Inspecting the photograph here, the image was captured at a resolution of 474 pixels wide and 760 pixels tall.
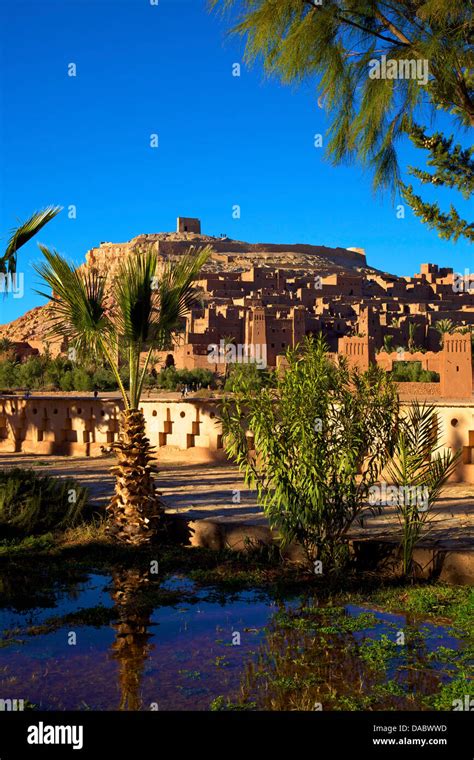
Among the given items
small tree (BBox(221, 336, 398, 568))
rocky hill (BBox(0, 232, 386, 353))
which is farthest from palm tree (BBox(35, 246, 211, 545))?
rocky hill (BBox(0, 232, 386, 353))

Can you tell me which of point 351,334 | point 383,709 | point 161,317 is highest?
point 351,334

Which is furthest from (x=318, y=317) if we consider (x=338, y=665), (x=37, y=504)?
(x=338, y=665)

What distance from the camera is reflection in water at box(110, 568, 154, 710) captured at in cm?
409

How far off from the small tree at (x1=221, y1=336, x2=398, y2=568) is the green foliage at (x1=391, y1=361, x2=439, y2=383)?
29.7 meters

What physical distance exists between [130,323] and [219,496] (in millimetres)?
2856

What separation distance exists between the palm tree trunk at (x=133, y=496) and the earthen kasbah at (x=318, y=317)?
23357mm

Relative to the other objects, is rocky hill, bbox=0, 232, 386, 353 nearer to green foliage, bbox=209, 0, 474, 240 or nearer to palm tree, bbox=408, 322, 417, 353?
palm tree, bbox=408, 322, 417, 353

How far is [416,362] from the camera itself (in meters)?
40.8

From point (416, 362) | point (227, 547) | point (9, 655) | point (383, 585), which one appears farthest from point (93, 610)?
point (416, 362)

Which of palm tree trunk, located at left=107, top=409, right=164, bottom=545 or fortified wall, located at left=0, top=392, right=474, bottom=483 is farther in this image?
fortified wall, located at left=0, top=392, right=474, bottom=483

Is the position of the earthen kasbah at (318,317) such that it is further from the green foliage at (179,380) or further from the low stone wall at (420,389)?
the green foliage at (179,380)

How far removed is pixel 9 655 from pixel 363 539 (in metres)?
3.13

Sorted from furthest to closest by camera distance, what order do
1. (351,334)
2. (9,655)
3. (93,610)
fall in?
1. (351,334)
2. (93,610)
3. (9,655)
